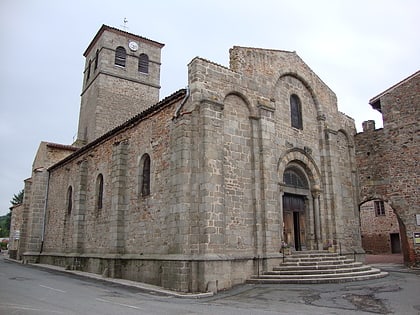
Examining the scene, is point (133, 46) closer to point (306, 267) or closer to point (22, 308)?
point (306, 267)

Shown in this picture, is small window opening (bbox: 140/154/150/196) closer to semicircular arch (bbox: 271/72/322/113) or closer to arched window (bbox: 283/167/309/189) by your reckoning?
arched window (bbox: 283/167/309/189)

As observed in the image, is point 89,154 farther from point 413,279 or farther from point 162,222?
point 413,279

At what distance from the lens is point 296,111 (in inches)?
669

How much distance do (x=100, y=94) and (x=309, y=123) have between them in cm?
1705

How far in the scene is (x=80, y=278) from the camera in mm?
15836

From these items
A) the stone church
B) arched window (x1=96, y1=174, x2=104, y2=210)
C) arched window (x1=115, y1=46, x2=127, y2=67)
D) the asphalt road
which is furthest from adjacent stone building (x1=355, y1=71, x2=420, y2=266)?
arched window (x1=115, y1=46, x2=127, y2=67)

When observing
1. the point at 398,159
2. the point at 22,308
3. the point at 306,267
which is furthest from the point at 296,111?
the point at 22,308

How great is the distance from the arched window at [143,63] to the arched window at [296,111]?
17193 mm

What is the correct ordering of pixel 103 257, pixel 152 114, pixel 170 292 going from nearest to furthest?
pixel 170 292 < pixel 152 114 < pixel 103 257

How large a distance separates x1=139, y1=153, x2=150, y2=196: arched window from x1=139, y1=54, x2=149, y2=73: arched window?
17233 millimetres

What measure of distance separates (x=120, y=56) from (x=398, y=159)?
21.6 m

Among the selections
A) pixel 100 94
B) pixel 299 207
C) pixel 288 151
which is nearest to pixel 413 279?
pixel 299 207

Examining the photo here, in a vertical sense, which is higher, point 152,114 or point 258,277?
point 152,114

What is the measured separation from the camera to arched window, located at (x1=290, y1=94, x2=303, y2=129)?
1666cm
